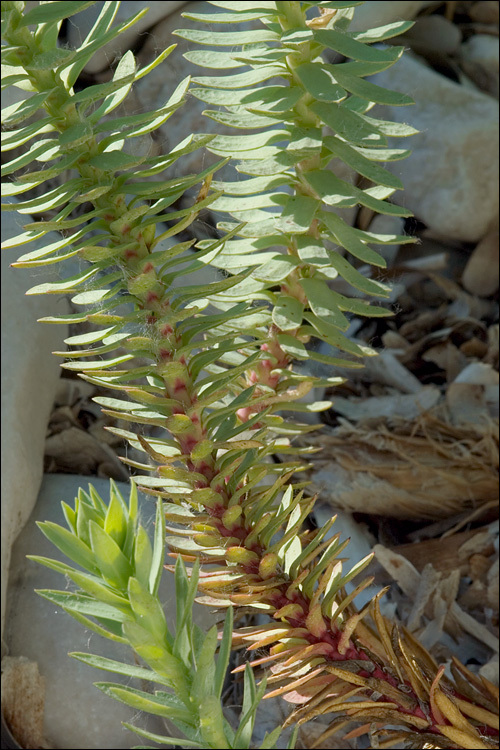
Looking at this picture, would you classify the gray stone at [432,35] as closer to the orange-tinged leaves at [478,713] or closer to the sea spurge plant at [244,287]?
the sea spurge plant at [244,287]

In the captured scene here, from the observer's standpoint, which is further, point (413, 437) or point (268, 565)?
point (413, 437)

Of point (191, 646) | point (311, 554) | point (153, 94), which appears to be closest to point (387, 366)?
point (153, 94)

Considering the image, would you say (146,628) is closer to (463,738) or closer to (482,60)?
(463,738)

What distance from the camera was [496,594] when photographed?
0.81 metres

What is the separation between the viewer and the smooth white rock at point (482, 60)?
116 centimetres

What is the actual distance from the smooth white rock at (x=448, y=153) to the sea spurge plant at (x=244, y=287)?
613 millimetres

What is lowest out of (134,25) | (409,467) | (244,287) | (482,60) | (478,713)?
(409,467)

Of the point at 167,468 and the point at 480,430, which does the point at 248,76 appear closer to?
the point at 167,468

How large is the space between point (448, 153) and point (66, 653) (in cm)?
83

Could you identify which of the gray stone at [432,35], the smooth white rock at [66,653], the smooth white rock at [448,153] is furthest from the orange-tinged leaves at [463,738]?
the gray stone at [432,35]

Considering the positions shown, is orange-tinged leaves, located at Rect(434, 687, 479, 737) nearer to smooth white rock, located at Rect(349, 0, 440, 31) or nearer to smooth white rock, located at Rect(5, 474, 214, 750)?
smooth white rock, located at Rect(5, 474, 214, 750)

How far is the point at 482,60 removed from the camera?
3.83 feet

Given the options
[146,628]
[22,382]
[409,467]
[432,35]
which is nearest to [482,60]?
[432,35]

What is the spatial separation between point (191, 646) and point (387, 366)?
747 mm
